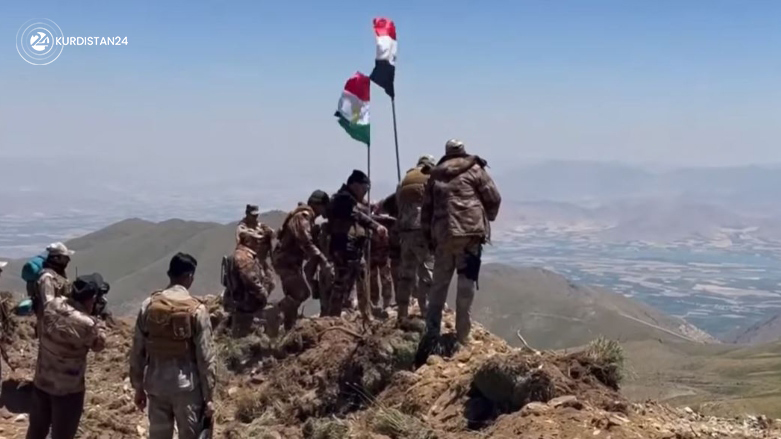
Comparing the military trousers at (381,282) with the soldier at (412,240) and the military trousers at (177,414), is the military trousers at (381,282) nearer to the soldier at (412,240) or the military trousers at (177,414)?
the soldier at (412,240)

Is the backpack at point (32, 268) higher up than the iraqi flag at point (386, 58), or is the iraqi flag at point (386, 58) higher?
the iraqi flag at point (386, 58)

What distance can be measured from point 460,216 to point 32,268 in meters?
5.12

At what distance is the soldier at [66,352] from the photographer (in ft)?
26.9

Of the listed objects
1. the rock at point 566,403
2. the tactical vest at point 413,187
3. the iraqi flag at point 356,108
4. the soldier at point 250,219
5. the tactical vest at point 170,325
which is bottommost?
the rock at point 566,403

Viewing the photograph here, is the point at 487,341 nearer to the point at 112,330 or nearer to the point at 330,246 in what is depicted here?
the point at 330,246

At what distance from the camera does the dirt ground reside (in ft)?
28.4

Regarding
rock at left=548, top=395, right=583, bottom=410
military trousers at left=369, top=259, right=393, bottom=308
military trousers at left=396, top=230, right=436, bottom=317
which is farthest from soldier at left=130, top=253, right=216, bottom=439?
military trousers at left=369, top=259, right=393, bottom=308

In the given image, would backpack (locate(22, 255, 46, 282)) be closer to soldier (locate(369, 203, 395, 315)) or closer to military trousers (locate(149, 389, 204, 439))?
military trousers (locate(149, 389, 204, 439))

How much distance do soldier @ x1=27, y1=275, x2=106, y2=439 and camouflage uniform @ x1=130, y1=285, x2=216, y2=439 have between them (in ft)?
2.83

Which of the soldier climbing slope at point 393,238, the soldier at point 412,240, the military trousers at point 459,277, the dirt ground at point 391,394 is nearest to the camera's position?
the dirt ground at point 391,394

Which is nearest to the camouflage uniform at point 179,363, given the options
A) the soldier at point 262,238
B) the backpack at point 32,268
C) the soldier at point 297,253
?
the backpack at point 32,268

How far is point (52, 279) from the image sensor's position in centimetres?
925

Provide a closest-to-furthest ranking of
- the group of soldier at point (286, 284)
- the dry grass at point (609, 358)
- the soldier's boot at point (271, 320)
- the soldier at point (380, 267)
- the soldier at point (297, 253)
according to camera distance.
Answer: the group of soldier at point (286, 284) < the dry grass at point (609, 358) < the soldier at point (297, 253) < the soldier's boot at point (271, 320) < the soldier at point (380, 267)

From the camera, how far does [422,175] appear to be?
13.0 meters
